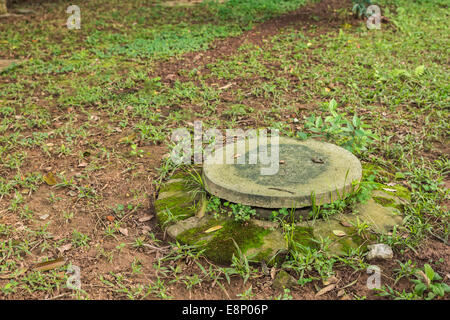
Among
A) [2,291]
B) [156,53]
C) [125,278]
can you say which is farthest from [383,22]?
[2,291]

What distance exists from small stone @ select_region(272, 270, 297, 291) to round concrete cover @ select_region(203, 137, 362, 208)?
39 cm

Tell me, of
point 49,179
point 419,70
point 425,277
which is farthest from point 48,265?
point 419,70

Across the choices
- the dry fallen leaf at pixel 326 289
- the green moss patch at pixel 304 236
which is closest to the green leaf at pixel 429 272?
the dry fallen leaf at pixel 326 289

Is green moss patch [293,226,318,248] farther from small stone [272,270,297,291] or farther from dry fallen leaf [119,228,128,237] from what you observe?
dry fallen leaf [119,228,128,237]

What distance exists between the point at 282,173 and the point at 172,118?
1596 millimetres

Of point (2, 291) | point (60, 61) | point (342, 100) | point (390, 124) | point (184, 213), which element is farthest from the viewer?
point (60, 61)

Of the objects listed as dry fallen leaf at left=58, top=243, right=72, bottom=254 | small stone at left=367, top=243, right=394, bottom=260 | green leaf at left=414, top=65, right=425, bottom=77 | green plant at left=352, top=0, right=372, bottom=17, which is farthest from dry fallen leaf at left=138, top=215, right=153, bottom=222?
green plant at left=352, top=0, right=372, bottom=17

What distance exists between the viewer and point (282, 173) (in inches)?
108

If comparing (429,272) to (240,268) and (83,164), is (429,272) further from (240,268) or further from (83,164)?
(83,164)

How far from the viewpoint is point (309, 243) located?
2.44 m

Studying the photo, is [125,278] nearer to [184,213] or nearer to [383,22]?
[184,213]

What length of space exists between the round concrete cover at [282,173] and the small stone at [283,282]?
0.39 meters
